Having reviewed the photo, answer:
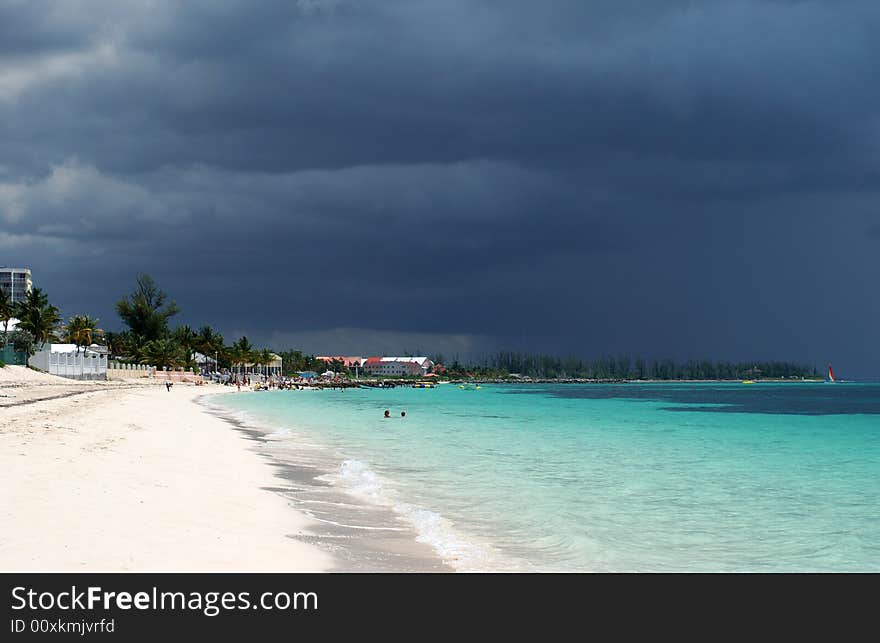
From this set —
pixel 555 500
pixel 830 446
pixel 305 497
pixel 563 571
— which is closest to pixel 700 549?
pixel 563 571

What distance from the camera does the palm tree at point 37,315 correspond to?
8256 centimetres

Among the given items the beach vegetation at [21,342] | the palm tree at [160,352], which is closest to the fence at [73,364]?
the beach vegetation at [21,342]

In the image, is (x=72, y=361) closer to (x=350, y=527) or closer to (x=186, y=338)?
(x=186, y=338)

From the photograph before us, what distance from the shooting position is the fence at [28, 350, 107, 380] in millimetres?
84188

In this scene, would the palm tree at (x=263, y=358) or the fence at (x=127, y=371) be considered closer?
the fence at (x=127, y=371)

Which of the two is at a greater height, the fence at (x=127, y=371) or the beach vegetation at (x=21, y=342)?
A: the beach vegetation at (x=21, y=342)

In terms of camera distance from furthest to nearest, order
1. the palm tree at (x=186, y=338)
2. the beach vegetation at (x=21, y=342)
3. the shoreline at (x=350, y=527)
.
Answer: the palm tree at (x=186, y=338)
the beach vegetation at (x=21, y=342)
the shoreline at (x=350, y=527)

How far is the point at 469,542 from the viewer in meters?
11.2

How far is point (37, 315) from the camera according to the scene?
82.6 m

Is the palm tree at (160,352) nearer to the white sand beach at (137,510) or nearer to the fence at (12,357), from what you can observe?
the fence at (12,357)

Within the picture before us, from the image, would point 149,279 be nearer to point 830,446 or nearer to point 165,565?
point 830,446

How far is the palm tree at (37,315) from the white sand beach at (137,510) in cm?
7034

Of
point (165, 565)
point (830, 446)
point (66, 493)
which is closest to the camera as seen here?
point (165, 565)
